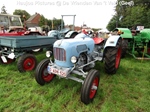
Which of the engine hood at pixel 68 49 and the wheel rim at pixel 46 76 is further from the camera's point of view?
the wheel rim at pixel 46 76

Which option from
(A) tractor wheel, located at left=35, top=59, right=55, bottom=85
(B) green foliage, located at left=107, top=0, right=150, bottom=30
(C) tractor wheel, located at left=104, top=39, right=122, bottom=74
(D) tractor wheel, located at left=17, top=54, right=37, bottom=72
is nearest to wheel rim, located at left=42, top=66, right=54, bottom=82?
(A) tractor wheel, located at left=35, top=59, right=55, bottom=85

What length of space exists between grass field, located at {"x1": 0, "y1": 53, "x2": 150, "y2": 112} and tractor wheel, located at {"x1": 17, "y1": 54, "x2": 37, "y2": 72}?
8.1 inches

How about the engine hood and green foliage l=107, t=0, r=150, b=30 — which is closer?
Answer: the engine hood

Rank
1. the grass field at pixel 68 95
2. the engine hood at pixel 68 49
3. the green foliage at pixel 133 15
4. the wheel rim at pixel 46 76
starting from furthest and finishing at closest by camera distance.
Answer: the green foliage at pixel 133 15 → the wheel rim at pixel 46 76 → the engine hood at pixel 68 49 → the grass field at pixel 68 95

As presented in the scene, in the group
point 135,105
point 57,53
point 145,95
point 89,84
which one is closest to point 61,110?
point 89,84

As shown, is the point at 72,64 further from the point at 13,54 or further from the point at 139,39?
the point at 139,39

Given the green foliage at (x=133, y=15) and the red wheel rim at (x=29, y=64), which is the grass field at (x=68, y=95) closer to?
the red wheel rim at (x=29, y=64)

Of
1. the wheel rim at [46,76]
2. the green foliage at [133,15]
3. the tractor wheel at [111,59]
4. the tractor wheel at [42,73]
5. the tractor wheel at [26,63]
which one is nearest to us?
the tractor wheel at [42,73]

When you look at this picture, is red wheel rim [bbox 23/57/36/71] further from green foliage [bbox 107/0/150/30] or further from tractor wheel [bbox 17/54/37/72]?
green foliage [bbox 107/0/150/30]

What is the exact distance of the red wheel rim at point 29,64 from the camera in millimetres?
3768

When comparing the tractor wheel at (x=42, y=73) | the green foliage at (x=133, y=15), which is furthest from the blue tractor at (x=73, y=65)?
the green foliage at (x=133, y=15)

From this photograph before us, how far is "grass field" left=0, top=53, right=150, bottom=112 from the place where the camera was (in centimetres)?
224

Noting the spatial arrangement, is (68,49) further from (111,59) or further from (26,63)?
(26,63)

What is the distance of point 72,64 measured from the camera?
266 cm
